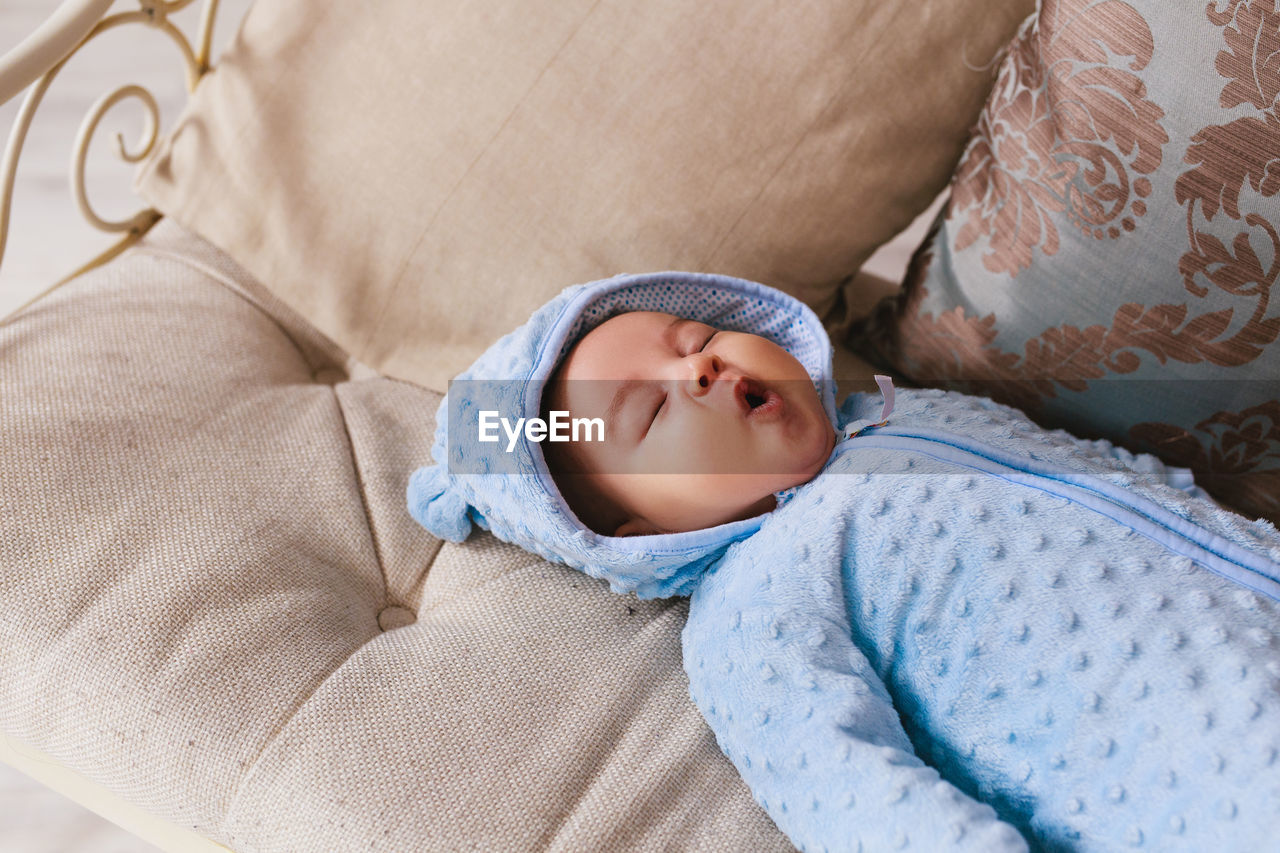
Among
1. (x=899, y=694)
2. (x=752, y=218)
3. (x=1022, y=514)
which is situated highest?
(x=752, y=218)

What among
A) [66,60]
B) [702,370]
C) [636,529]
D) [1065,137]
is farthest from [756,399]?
[66,60]

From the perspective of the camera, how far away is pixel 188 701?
796 mm

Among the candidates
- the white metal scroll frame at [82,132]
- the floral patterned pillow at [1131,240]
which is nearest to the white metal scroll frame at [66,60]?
the white metal scroll frame at [82,132]

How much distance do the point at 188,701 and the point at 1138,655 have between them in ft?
2.68

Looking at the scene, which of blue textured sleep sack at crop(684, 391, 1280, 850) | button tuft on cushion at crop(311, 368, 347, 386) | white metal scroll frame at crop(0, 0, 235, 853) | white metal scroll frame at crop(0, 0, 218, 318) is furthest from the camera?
button tuft on cushion at crop(311, 368, 347, 386)

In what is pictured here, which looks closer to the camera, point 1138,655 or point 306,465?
point 1138,655

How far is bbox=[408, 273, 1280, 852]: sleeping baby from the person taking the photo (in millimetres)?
703

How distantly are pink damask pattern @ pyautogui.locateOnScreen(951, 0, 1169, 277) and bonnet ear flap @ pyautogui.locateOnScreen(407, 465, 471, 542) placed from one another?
2.20 feet

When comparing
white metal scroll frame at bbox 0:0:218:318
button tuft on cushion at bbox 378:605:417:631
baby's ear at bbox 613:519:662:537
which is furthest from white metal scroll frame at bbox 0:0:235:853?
baby's ear at bbox 613:519:662:537

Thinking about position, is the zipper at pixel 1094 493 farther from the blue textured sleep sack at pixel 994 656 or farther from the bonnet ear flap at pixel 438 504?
the bonnet ear flap at pixel 438 504

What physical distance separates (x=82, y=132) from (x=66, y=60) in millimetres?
99

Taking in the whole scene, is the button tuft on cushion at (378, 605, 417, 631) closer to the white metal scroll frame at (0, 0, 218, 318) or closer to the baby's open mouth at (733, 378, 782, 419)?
the baby's open mouth at (733, 378, 782, 419)

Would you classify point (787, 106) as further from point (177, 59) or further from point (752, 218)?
point (177, 59)

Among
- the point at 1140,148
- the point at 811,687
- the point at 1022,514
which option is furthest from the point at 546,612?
the point at 1140,148
